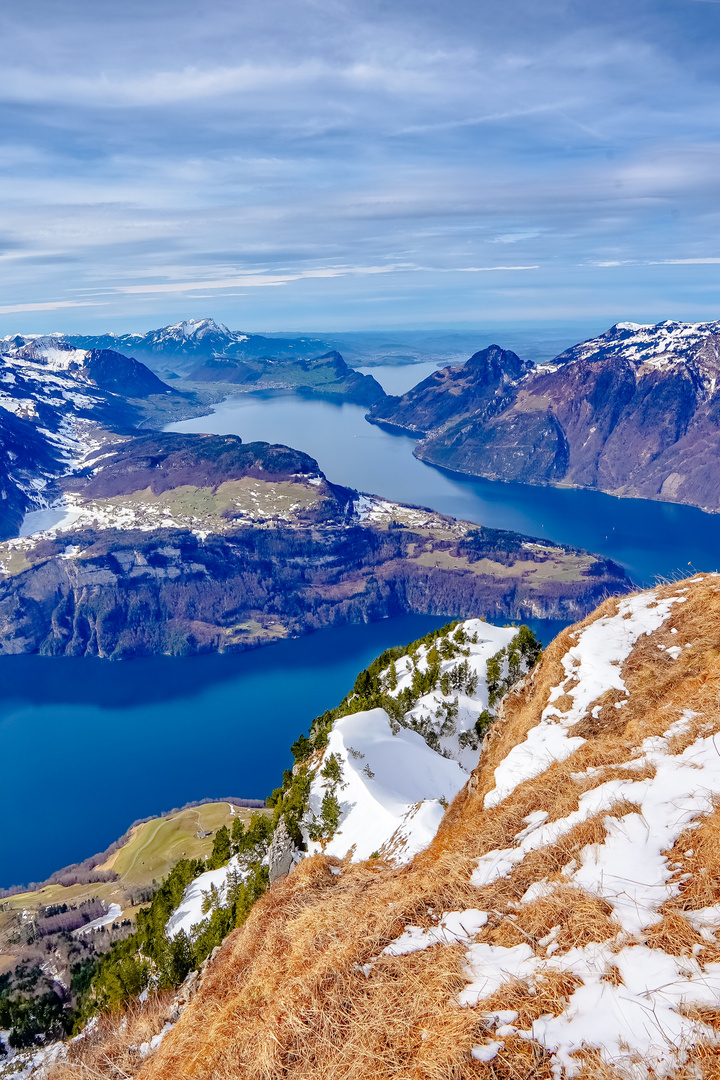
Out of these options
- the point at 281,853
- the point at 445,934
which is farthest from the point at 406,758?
the point at 445,934

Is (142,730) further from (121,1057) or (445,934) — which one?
(445,934)

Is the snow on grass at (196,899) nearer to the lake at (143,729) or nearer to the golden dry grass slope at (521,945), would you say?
the golden dry grass slope at (521,945)

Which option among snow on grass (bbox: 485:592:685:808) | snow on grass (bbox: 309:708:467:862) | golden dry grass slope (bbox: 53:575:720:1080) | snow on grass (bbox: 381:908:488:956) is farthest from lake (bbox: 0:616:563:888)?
snow on grass (bbox: 381:908:488:956)

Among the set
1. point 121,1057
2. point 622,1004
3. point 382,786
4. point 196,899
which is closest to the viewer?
point 622,1004

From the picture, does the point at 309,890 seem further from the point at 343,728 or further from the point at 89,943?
the point at 89,943

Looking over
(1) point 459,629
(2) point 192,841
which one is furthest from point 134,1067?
(2) point 192,841
